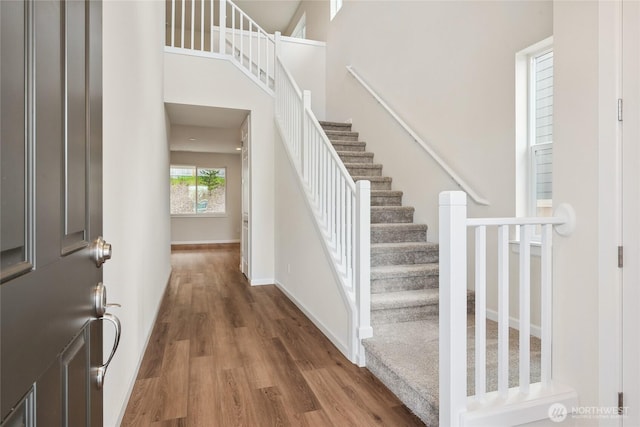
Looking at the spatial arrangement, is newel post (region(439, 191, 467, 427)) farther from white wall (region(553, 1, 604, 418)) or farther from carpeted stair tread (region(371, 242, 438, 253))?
carpeted stair tread (region(371, 242, 438, 253))

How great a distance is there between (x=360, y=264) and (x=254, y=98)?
11.0 ft

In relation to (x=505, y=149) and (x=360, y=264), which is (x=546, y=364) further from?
(x=505, y=149)

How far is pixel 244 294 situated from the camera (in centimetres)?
450

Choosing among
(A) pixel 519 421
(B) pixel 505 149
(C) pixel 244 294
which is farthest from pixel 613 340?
(C) pixel 244 294

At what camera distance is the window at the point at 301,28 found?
759 centimetres

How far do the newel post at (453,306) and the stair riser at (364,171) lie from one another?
2.81 metres

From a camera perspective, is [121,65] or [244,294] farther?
[244,294]

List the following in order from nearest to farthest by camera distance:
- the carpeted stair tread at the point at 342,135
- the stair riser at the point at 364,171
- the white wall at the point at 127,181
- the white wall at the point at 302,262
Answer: the white wall at the point at 127,181
the white wall at the point at 302,262
the stair riser at the point at 364,171
the carpeted stair tread at the point at 342,135

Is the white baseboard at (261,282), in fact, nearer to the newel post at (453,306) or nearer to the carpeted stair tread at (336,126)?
the carpeted stair tread at (336,126)

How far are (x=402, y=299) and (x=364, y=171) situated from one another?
198 cm

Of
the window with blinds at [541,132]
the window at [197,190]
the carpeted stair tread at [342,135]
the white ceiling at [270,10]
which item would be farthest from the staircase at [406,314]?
the window at [197,190]

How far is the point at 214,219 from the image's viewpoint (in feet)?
32.7

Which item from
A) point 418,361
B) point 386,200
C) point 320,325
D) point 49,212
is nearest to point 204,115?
point 386,200

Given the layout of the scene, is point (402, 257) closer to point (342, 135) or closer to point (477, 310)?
point (477, 310)
